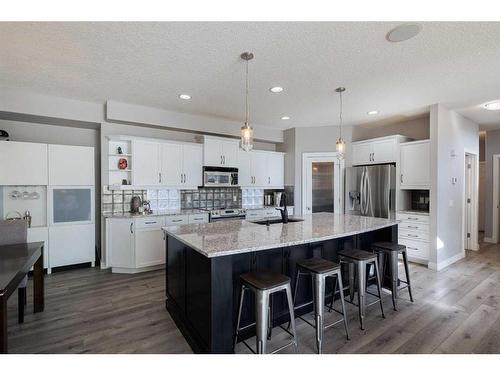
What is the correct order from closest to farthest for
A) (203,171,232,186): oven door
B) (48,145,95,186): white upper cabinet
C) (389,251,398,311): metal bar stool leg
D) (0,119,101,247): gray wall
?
1. (389,251,398,311): metal bar stool leg
2. (48,145,95,186): white upper cabinet
3. (0,119,101,247): gray wall
4. (203,171,232,186): oven door

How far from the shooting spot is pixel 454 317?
2.52m

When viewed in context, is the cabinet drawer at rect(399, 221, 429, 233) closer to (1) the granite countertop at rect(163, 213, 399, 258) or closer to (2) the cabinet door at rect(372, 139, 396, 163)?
(2) the cabinet door at rect(372, 139, 396, 163)

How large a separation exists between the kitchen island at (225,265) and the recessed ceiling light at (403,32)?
1714 millimetres

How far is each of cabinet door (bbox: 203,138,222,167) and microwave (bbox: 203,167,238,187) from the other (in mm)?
112

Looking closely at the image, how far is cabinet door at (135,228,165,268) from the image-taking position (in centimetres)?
379

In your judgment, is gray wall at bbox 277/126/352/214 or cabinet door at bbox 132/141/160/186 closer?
cabinet door at bbox 132/141/160/186

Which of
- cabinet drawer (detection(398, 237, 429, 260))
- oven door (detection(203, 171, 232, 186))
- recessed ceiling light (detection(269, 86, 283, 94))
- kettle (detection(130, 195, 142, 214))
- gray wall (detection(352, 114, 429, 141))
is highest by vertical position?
recessed ceiling light (detection(269, 86, 283, 94))

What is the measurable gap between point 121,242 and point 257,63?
313cm

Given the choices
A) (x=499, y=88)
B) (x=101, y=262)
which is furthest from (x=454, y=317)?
(x=101, y=262)

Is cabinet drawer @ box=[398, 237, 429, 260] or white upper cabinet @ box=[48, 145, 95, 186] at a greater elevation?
white upper cabinet @ box=[48, 145, 95, 186]

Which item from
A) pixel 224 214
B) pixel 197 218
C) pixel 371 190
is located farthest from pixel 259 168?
pixel 371 190

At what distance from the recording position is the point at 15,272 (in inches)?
67.6

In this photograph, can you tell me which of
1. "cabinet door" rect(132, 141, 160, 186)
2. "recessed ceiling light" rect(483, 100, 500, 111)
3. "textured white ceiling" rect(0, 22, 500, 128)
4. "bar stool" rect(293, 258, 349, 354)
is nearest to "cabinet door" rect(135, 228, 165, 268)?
"cabinet door" rect(132, 141, 160, 186)
